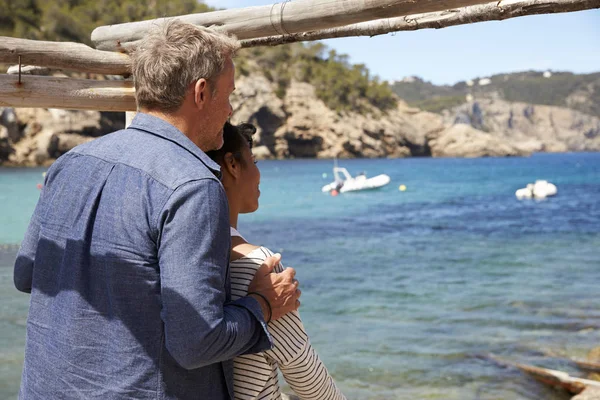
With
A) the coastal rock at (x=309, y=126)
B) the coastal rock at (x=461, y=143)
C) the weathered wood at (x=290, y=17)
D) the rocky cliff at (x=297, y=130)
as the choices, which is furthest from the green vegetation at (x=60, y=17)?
the coastal rock at (x=461, y=143)

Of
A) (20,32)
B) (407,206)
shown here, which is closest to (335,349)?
(407,206)

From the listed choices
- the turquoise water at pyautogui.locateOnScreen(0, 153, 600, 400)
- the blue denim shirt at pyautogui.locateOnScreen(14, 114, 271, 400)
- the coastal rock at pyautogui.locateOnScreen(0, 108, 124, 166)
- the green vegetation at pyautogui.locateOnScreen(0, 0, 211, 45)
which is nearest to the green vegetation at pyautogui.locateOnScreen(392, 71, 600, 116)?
the green vegetation at pyautogui.locateOnScreen(0, 0, 211, 45)

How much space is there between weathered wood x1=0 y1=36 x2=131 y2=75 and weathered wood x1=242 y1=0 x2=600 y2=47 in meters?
0.59

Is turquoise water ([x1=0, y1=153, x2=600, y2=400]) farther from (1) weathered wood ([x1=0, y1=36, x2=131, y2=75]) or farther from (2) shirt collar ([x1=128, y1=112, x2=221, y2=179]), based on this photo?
(2) shirt collar ([x1=128, y1=112, x2=221, y2=179])

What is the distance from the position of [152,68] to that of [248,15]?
4.21 feet

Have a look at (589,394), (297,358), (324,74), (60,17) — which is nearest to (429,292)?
(589,394)

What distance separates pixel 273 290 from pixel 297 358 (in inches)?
8.6

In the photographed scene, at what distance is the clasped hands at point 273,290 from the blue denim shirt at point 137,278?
7 centimetres

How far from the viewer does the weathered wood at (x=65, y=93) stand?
8.59ft

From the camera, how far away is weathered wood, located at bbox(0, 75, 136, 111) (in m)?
2.62

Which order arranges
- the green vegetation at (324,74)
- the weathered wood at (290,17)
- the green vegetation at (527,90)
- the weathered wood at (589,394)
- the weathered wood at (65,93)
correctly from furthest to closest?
the green vegetation at (527,90) < the green vegetation at (324,74) < the weathered wood at (589,394) < the weathered wood at (65,93) < the weathered wood at (290,17)

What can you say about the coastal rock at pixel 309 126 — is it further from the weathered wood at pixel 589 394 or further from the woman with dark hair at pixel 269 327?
the woman with dark hair at pixel 269 327

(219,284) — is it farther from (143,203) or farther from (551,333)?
(551,333)

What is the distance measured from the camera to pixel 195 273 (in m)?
1.34
